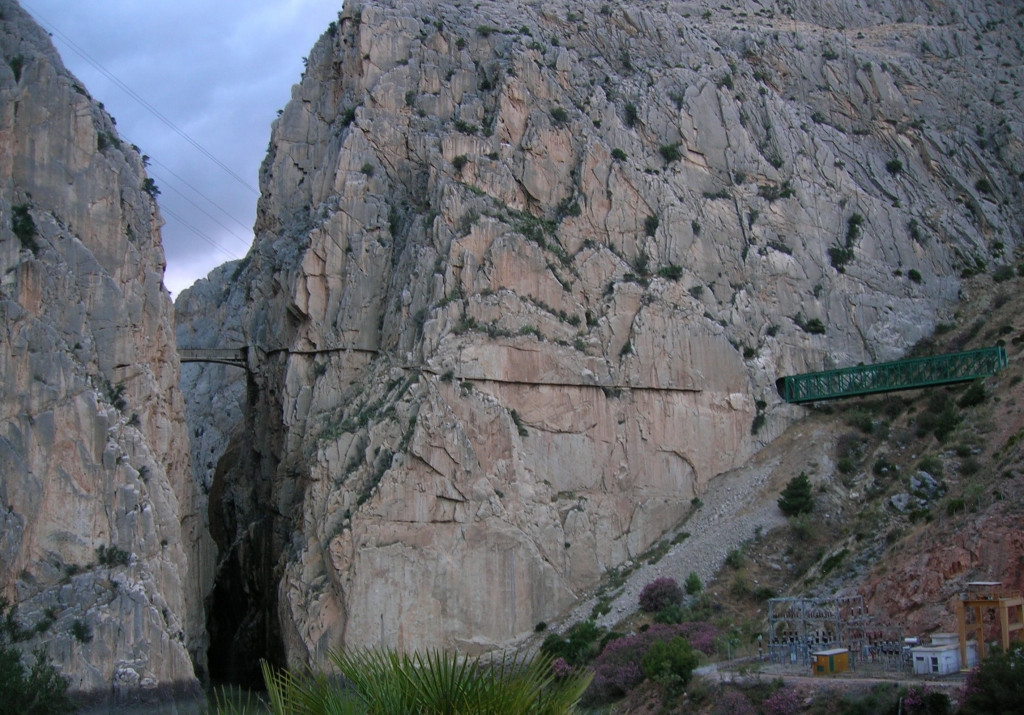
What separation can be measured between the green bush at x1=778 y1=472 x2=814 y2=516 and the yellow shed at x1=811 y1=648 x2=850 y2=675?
1661 cm

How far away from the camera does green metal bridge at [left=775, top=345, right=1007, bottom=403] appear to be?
52.2 m

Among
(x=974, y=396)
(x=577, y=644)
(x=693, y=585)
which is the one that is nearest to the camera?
(x=577, y=644)

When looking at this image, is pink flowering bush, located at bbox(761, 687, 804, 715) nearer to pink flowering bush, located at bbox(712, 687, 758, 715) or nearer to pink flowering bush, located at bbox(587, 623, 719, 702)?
pink flowering bush, located at bbox(712, 687, 758, 715)

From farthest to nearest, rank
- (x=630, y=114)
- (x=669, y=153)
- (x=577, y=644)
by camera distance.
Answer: (x=630, y=114) < (x=669, y=153) < (x=577, y=644)

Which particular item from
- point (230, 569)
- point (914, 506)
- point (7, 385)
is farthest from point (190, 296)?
point (914, 506)

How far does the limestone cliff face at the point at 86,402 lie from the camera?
41.7 meters

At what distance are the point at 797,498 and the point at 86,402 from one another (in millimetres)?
32388

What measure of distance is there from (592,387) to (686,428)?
5485 mm

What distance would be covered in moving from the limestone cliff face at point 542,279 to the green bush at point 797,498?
4.47 meters

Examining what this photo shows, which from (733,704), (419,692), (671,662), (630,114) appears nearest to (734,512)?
(671,662)

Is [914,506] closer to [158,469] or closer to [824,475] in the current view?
[824,475]

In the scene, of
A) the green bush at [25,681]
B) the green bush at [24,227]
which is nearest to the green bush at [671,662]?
the green bush at [25,681]

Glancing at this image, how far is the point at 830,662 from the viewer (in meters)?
33.6

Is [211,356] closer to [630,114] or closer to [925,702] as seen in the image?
[630,114]
